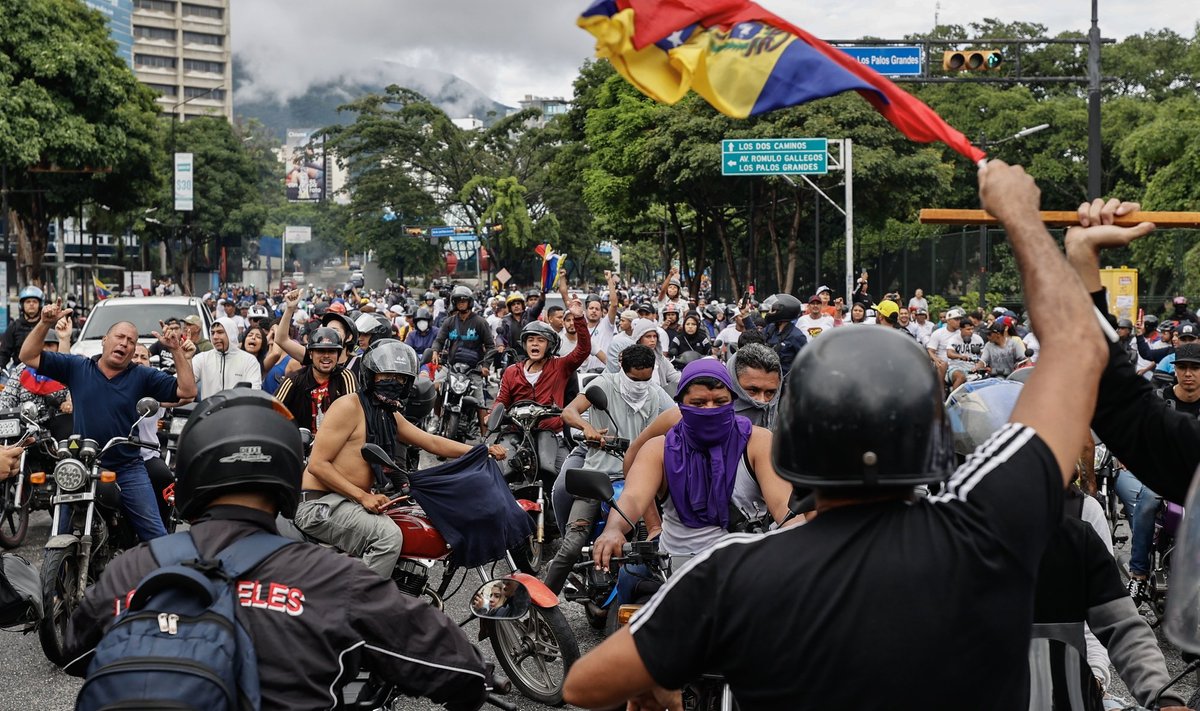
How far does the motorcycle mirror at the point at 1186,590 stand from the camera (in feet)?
7.43

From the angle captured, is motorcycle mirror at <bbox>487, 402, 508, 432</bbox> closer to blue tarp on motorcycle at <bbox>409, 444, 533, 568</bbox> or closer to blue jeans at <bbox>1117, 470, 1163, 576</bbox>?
blue tarp on motorcycle at <bbox>409, 444, 533, 568</bbox>

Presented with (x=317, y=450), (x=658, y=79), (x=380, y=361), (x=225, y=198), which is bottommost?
(x=317, y=450)

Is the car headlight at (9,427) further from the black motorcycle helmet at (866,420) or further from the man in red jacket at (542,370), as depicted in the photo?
the black motorcycle helmet at (866,420)

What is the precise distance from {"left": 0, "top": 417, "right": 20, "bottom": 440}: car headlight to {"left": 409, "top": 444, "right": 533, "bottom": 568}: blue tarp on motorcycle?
361 centimetres

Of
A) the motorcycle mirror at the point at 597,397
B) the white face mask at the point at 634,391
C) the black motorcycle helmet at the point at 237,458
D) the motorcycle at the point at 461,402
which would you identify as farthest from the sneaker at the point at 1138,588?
the motorcycle at the point at 461,402

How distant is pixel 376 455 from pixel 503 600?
897 mm

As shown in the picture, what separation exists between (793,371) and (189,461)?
1377mm

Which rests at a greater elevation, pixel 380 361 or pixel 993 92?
pixel 993 92

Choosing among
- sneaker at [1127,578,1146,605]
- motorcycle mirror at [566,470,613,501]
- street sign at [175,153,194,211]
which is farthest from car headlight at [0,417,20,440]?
street sign at [175,153,194,211]

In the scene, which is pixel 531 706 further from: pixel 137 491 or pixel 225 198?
pixel 225 198

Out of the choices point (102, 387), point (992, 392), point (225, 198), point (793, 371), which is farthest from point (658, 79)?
point (225, 198)

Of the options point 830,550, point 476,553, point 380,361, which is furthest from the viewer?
point 380,361

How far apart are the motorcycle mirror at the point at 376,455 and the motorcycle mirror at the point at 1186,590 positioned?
4.27 metres

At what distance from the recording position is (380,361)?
262 inches
